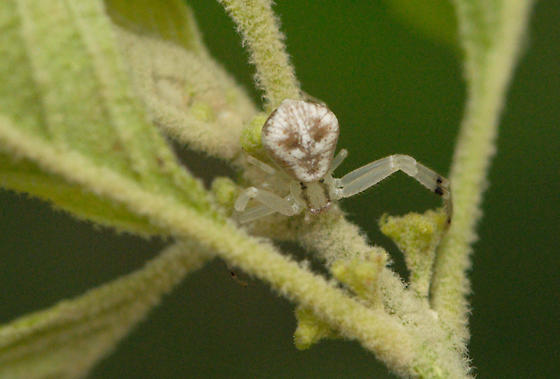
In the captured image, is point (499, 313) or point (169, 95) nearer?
point (169, 95)

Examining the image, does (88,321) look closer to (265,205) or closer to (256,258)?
(265,205)

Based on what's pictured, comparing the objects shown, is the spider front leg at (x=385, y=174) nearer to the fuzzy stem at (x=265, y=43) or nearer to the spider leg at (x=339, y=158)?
the spider leg at (x=339, y=158)

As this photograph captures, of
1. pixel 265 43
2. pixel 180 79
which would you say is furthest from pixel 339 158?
pixel 265 43

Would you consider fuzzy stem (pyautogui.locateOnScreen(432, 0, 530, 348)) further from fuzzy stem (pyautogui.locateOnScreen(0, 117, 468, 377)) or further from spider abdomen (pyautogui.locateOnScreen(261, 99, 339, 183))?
spider abdomen (pyautogui.locateOnScreen(261, 99, 339, 183))

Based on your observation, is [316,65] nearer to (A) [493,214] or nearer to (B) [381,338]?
(A) [493,214]

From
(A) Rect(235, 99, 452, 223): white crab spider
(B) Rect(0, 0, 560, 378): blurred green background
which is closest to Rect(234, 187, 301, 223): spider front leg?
(A) Rect(235, 99, 452, 223): white crab spider

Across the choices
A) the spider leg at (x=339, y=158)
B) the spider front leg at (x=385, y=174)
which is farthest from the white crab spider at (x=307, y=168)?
the spider leg at (x=339, y=158)

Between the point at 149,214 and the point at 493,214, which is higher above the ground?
the point at 493,214

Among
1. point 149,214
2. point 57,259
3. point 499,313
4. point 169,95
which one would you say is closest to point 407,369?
point 149,214
